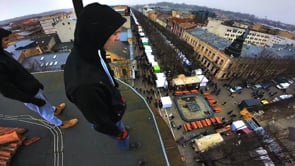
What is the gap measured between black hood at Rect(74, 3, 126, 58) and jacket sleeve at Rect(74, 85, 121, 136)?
57cm

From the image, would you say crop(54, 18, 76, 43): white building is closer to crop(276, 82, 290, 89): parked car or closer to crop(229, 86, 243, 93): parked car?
crop(229, 86, 243, 93): parked car

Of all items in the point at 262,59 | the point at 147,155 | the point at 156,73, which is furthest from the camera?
the point at 262,59

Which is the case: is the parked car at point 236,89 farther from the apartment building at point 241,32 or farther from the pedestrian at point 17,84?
the apartment building at point 241,32

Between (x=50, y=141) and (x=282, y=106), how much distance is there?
24.1 metres

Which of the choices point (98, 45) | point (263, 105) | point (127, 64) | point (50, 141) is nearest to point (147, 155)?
point (50, 141)

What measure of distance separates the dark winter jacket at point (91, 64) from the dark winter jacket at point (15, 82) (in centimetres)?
178

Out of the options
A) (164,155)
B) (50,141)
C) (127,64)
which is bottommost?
(127,64)

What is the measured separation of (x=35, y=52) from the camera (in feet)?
81.3

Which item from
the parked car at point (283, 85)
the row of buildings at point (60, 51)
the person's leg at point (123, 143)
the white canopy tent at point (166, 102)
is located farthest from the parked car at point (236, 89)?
the person's leg at point (123, 143)

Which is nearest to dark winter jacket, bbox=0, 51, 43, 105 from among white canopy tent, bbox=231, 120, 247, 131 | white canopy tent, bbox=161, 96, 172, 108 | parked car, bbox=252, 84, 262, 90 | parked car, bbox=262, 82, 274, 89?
white canopy tent, bbox=161, 96, 172, 108

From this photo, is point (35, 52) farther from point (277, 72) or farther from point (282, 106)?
point (277, 72)

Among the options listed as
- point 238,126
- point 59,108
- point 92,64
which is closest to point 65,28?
point 59,108

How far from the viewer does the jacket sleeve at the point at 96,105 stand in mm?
1968

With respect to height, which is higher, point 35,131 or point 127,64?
point 35,131
